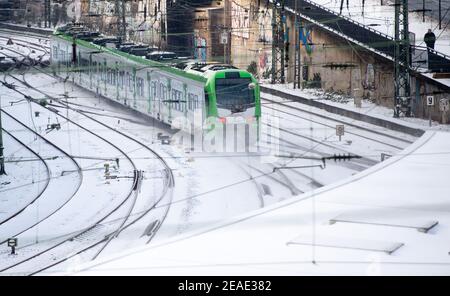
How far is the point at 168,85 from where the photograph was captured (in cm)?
1127

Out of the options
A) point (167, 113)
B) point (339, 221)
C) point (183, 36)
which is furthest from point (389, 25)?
point (339, 221)

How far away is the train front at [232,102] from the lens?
34.2ft

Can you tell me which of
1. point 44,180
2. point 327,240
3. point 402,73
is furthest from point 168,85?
point 327,240

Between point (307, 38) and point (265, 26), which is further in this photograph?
point (307, 38)

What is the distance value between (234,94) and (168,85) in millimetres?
1177

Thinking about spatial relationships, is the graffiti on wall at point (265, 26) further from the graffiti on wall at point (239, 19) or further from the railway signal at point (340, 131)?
the railway signal at point (340, 131)

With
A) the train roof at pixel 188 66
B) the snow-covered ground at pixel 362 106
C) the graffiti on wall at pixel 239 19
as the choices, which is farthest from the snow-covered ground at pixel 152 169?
the graffiti on wall at pixel 239 19

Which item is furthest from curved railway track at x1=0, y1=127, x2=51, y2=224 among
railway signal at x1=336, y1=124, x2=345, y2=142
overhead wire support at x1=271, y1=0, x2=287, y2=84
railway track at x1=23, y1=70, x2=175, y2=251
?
overhead wire support at x1=271, y1=0, x2=287, y2=84

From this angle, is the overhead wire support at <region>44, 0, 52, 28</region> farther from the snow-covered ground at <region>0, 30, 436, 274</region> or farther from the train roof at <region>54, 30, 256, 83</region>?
the snow-covered ground at <region>0, 30, 436, 274</region>

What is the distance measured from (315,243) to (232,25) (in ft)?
32.5

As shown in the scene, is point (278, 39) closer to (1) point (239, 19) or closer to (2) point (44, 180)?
(1) point (239, 19)

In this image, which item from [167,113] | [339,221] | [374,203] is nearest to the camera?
[339,221]
